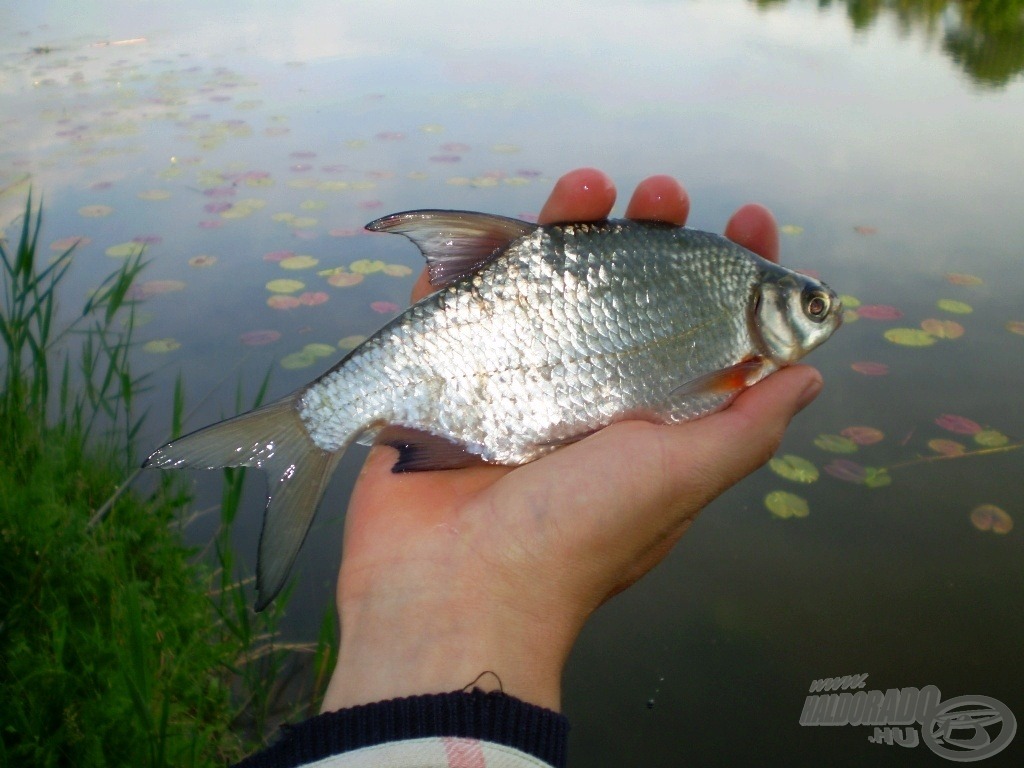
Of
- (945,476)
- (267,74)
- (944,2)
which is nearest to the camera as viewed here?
(945,476)

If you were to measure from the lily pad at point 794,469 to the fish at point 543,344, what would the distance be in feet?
5.00

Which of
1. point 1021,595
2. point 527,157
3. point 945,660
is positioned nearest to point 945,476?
point 1021,595

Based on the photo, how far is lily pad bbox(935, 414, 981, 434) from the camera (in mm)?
3625

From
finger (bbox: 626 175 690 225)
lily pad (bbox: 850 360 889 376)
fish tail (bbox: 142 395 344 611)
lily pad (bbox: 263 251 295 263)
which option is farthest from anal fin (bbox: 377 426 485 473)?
lily pad (bbox: 263 251 295 263)

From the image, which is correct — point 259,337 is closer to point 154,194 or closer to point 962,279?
point 154,194

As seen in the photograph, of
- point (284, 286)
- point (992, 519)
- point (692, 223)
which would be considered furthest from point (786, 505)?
point (284, 286)

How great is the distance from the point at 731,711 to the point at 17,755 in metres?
2.12

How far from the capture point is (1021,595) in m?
2.94

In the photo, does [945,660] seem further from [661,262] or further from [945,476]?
[661,262]

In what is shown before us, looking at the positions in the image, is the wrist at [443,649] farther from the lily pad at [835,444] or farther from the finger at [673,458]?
the lily pad at [835,444]

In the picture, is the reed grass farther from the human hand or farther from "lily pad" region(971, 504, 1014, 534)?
"lily pad" region(971, 504, 1014, 534)

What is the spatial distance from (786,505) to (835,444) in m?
0.50

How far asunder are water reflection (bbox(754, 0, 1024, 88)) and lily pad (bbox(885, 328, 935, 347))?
5965 millimetres

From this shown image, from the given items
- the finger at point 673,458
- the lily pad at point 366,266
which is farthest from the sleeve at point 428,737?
the lily pad at point 366,266
